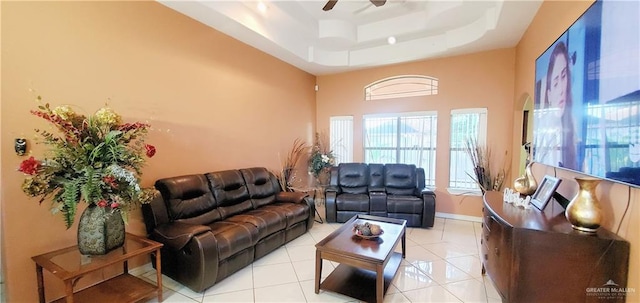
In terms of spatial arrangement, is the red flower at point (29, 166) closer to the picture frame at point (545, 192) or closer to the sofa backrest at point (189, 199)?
the sofa backrest at point (189, 199)

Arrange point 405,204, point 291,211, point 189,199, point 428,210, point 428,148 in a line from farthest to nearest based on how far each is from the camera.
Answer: point 428,148 → point 405,204 → point 428,210 → point 291,211 → point 189,199

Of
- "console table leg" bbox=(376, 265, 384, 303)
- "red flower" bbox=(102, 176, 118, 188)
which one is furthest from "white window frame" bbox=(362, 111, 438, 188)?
"red flower" bbox=(102, 176, 118, 188)

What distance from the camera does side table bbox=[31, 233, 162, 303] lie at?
1768 mm

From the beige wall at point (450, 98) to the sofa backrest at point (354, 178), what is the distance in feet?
2.47

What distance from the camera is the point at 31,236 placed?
2.06 metres

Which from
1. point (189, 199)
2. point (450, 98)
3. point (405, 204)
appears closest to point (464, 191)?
point (405, 204)

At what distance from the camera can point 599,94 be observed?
4.91ft

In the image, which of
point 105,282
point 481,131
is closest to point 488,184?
point 481,131

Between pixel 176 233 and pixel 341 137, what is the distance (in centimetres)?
404

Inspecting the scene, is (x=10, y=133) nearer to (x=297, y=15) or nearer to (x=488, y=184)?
(x=297, y=15)

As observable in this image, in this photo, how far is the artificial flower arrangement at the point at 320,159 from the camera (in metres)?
5.28

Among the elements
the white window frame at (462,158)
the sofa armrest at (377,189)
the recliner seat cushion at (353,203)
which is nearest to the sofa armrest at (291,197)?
the recliner seat cushion at (353,203)

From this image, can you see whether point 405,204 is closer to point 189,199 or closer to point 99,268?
point 189,199

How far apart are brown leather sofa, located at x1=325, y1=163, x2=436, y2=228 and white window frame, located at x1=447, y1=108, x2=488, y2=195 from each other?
26.0 inches
